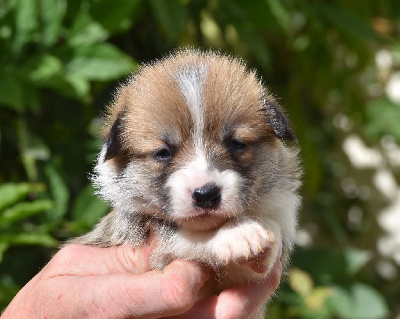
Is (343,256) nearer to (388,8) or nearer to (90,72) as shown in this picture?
(388,8)

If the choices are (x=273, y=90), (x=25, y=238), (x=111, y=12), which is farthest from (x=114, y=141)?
(x=273, y=90)

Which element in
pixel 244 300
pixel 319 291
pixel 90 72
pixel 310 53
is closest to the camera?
pixel 244 300

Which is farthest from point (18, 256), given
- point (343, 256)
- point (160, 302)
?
point (343, 256)

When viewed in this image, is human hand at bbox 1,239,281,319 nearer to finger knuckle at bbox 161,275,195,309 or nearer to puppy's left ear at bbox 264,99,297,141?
finger knuckle at bbox 161,275,195,309

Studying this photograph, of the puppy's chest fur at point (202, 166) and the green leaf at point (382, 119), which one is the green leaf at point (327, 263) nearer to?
the green leaf at point (382, 119)

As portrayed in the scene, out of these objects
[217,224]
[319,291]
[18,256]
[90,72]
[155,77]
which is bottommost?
[319,291]

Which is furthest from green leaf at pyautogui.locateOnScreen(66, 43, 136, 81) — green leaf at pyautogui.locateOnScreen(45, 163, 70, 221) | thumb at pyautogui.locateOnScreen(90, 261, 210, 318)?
thumb at pyautogui.locateOnScreen(90, 261, 210, 318)
